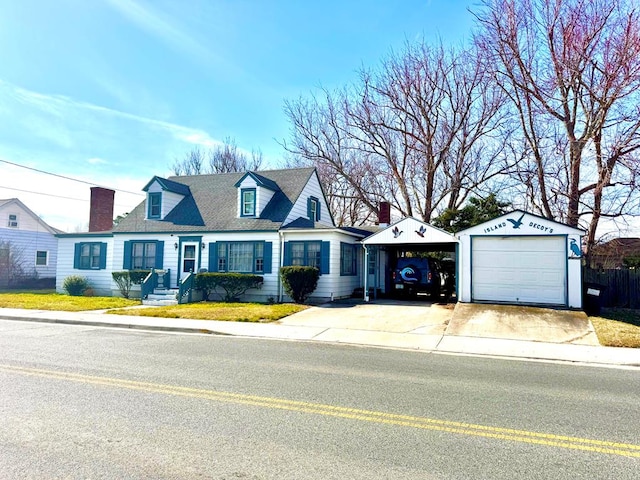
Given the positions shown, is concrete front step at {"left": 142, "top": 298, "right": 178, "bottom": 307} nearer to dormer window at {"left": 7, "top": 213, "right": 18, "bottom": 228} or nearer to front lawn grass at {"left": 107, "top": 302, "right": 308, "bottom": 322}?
front lawn grass at {"left": 107, "top": 302, "right": 308, "bottom": 322}

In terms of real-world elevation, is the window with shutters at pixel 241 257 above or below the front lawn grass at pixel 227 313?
above

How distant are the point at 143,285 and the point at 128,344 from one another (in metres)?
11.3

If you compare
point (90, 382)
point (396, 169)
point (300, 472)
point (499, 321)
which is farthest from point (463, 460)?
point (396, 169)

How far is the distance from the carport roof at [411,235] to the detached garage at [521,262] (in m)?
0.85

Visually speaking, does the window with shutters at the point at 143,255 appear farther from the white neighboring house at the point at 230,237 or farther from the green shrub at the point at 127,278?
the green shrub at the point at 127,278

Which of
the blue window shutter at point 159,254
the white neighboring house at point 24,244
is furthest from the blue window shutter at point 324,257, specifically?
the white neighboring house at point 24,244

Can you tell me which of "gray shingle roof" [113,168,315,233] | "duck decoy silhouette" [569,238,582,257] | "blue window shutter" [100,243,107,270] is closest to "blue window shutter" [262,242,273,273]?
"gray shingle roof" [113,168,315,233]

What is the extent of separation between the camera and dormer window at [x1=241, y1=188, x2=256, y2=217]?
2236 cm

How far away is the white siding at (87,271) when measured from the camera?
23859 millimetres

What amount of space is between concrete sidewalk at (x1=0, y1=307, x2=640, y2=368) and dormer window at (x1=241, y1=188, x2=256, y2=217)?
24.8ft

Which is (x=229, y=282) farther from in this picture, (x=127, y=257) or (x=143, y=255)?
(x=127, y=257)

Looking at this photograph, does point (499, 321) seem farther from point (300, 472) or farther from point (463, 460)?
point (300, 472)

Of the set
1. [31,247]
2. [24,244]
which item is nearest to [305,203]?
[24,244]

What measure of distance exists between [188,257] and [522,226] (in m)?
15.0
